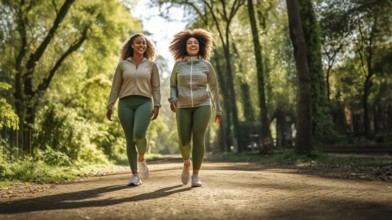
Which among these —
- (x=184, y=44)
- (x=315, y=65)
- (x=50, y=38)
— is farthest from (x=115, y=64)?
(x=184, y=44)

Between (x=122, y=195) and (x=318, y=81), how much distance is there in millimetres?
13821

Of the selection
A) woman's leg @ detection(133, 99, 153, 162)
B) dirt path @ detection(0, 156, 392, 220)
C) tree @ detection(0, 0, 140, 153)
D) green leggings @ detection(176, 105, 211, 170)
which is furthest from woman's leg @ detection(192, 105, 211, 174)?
tree @ detection(0, 0, 140, 153)

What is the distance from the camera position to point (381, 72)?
32812mm

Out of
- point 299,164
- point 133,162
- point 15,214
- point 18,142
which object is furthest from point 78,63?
point 15,214

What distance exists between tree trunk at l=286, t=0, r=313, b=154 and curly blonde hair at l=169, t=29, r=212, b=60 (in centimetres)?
908

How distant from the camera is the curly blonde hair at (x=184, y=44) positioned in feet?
22.8

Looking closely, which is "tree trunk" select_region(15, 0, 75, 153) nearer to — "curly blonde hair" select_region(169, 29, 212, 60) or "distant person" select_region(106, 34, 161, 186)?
"distant person" select_region(106, 34, 161, 186)

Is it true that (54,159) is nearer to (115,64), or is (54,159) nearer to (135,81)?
(135,81)

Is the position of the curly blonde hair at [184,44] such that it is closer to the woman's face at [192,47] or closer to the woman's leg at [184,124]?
the woman's face at [192,47]

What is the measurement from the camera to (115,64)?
26766 mm

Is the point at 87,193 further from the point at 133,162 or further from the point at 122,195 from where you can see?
the point at 133,162

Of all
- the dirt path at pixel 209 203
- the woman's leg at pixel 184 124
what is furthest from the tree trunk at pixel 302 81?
the woman's leg at pixel 184 124

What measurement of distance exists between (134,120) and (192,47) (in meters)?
1.42

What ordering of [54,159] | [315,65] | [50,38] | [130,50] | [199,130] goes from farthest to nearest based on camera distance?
[50,38]
[315,65]
[54,159]
[130,50]
[199,130]
